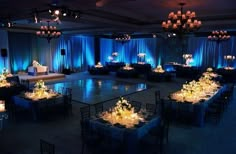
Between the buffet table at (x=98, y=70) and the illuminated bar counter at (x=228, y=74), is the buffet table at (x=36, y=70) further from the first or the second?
the illuminated bar counter at (x=228, y=74)

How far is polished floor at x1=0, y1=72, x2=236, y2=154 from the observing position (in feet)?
18.2

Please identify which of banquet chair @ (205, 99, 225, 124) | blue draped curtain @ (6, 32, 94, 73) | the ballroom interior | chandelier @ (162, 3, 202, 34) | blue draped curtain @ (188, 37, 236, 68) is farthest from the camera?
blue draped curtain @ (188, 37, 236, 68)

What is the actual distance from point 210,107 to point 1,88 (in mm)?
8775

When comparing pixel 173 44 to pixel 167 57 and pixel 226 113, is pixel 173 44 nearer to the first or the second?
pixel 167 57

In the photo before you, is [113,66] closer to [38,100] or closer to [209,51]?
[209,51]

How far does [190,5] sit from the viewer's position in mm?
7672

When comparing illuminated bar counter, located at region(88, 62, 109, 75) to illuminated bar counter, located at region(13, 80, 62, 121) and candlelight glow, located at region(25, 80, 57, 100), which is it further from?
candlelight glow, located at region(25, 80, 57, 100)

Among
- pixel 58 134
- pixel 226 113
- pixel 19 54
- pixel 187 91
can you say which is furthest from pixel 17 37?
pixel 226 113

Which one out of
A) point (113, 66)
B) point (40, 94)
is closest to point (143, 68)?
point (113, 66)

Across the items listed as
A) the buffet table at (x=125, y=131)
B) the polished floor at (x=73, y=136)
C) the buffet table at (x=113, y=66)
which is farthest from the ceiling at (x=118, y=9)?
the buffet table at (x=113, y=66)

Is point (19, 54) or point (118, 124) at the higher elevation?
point (19, 54)

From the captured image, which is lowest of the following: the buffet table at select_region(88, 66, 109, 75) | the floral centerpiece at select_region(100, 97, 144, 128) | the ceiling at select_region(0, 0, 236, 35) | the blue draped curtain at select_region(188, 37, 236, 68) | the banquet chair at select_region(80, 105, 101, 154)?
the banquet chair at select_region(80, 105, 101, 154)

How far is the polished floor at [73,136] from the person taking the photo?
218 inches

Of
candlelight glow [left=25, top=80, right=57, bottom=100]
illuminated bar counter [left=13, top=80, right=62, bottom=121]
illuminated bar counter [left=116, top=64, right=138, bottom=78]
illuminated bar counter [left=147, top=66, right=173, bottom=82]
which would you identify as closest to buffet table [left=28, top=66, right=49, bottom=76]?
illuminated bar counter [left=116, top=64, right=138, bottom=78]
